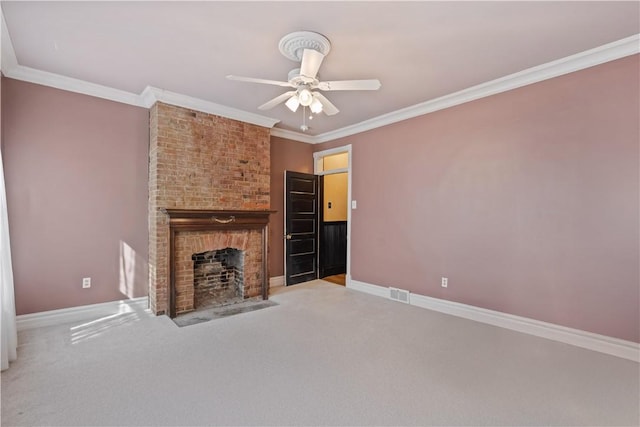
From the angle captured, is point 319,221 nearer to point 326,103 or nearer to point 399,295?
point 399,295

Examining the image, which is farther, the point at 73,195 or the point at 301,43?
the point at 73,195

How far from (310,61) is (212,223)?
8.34 feet

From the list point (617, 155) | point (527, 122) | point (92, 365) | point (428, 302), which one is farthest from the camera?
point (428, 302)

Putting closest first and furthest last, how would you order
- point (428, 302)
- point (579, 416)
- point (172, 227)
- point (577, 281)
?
point (579, 416) → point (577, 281) → point (172, 227) → point (428, 302)

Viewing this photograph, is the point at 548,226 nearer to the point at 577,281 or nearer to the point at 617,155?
the point at 577,281

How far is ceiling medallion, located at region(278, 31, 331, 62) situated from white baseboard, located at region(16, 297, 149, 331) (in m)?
3.47

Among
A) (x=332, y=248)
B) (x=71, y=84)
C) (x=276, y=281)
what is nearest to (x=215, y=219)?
(x=276, y=281)

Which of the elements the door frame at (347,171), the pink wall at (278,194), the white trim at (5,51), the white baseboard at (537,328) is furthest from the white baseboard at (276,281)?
the white trim at (5,51)

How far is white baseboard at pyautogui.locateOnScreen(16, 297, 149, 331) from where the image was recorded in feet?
10.5

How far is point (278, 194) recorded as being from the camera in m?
5.32

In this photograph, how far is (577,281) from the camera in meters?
2.89

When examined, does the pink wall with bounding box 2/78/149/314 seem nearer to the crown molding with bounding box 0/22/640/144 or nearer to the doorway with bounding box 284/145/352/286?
the crown molding with bounding box 0/22/640/144

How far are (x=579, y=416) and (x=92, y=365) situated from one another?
11.7ft

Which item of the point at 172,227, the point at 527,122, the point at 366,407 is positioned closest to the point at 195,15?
the point at 172,227
